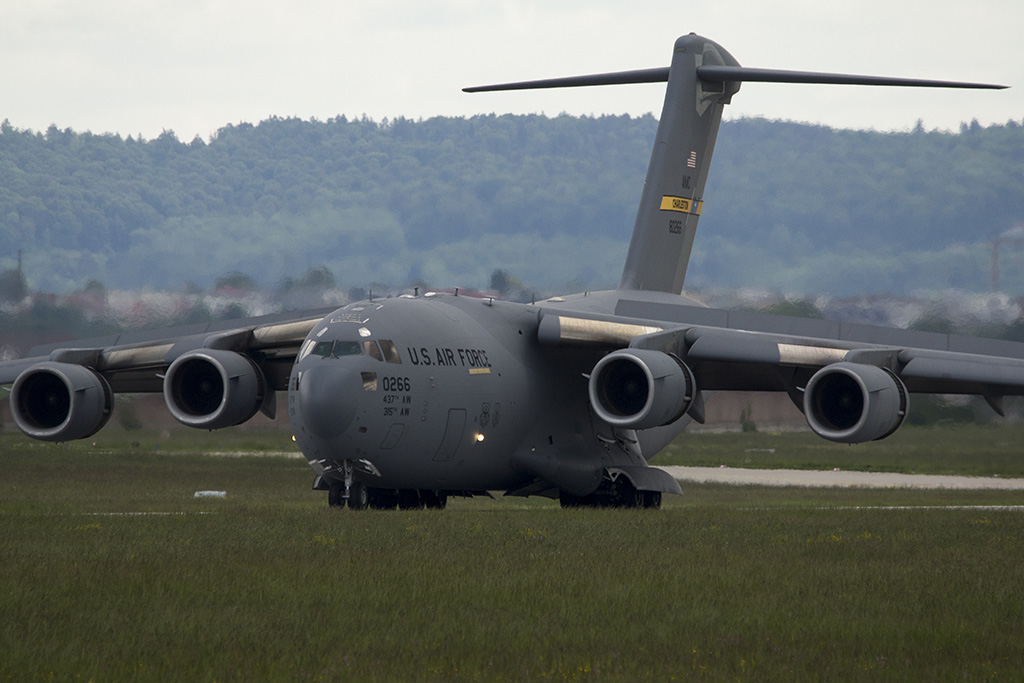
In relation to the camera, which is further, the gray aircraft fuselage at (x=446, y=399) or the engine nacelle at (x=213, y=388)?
the engine nacelle at (x=213, y=388)

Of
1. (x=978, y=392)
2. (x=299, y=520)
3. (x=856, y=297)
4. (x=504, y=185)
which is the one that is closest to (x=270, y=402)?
(x=299, y=520)

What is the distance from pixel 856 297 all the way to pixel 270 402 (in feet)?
60.6

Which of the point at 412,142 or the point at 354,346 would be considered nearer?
the point at 354,346

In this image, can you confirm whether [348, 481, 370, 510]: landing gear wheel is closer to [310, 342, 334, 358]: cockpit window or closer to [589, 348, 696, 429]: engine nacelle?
[310, 342, 334, 358]: cockpit window

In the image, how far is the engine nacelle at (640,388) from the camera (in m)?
16.6

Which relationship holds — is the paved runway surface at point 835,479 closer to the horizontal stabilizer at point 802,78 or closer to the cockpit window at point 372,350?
the horizontal stabilizer at point 802,78

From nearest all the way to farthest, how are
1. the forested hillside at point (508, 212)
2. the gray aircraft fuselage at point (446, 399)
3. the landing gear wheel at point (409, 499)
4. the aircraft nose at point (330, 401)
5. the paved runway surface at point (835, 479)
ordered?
the aircraft nose at point (330, 401) → the gray aircraft fuselage at point (446, 399) → the landing gear wheel at point (409, 499) → the paved runway surface at point (835, 479) → the forested hillside at point (508, 212)

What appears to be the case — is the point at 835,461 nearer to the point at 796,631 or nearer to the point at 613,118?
the point at 796,631

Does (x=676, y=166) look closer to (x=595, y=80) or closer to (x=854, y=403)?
(x=595, y=80)

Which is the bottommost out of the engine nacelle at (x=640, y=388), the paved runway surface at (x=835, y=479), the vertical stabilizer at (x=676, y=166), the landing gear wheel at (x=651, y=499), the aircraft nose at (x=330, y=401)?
the paved runway surface at (x=835, y=479)

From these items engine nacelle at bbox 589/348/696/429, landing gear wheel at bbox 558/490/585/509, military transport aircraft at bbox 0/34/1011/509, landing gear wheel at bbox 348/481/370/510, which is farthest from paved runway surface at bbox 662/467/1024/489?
landing gear wheel at bbox 348/481/370/510

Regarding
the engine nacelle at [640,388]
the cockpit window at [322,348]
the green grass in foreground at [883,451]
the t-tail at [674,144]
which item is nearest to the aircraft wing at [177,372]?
the cockpit window at [322,348]

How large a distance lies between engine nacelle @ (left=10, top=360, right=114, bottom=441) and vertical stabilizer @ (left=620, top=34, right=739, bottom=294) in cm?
849

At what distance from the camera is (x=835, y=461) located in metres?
35.7
